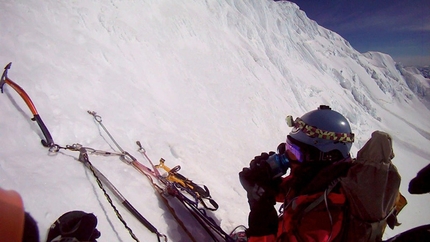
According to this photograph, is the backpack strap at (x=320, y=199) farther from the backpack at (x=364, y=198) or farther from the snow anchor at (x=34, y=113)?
the snow anchor at (x=34, y=113)

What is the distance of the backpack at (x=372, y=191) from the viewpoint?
1.67m

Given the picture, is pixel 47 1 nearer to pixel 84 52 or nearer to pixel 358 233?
pixel 84 52

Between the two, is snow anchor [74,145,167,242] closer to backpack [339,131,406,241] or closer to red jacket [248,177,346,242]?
red jacket [248,177,346,242]

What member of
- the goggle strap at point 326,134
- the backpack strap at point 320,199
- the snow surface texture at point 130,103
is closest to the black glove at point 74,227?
the snow surface texture at point 130,103

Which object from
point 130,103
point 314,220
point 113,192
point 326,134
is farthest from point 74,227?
point 130,103

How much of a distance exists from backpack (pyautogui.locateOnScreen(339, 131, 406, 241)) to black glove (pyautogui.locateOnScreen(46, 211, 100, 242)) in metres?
1.81

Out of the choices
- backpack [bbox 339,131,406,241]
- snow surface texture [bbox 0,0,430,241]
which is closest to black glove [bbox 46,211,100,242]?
snow surface texture [bbox 0,0,430,241]

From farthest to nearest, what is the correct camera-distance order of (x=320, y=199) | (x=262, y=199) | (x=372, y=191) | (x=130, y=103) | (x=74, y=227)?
(x=130, y=103) → (x=262, y=199) → (x=320, y=199) → (x=74, y=227) → (x=372, y=191)

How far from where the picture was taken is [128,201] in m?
2.94

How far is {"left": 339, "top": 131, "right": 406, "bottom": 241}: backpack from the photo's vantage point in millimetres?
1672

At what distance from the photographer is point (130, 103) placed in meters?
5.31

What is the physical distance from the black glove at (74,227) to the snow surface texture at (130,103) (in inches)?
13.5

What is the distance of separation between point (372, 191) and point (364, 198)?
0.24ft

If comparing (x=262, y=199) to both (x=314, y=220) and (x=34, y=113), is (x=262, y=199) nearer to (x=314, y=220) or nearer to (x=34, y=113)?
(x=314, y=220)
